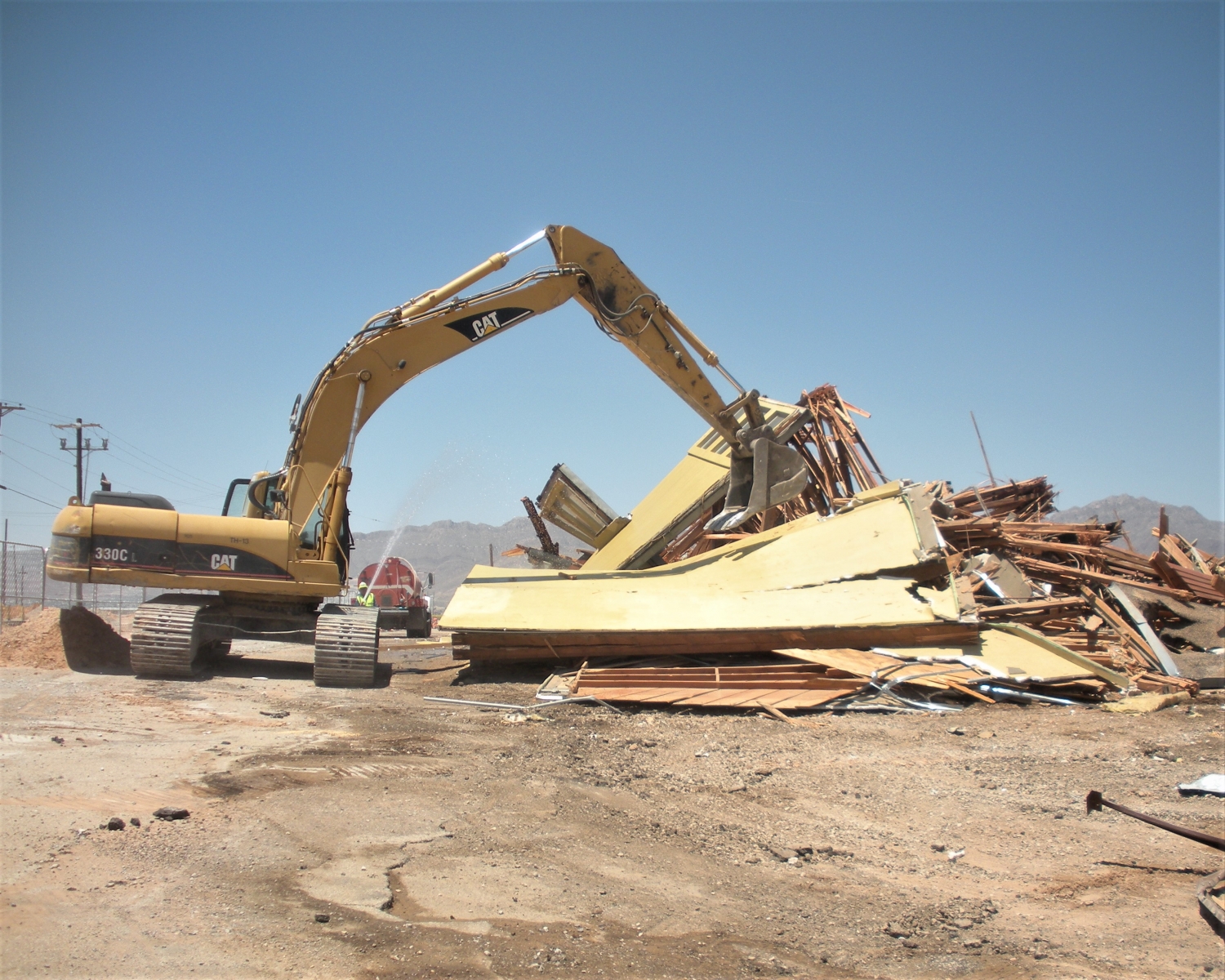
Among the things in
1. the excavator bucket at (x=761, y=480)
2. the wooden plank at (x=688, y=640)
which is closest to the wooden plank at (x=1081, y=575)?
the excavator bucket at (x=761, y=480)

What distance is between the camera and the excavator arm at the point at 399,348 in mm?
10188

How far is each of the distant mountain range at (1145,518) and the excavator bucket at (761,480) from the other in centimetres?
7800

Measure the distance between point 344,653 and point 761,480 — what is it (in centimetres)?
628

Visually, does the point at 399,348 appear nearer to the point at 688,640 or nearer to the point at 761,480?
the point at 688,640

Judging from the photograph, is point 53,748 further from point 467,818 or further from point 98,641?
point 98,641

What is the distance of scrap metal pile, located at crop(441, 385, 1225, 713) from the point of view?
326 inches

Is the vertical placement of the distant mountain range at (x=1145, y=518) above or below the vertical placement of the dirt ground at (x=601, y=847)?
above

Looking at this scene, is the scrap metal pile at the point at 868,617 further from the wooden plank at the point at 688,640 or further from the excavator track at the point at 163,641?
the excavator track at the point at 163,641

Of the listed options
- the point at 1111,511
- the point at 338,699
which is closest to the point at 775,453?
the point at 338,699

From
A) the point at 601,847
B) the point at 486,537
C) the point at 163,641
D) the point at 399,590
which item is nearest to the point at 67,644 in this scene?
the point at 163,641

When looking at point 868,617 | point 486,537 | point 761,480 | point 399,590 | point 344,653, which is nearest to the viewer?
point 868,617

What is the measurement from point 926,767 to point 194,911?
477 cm

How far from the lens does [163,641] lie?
9.42 meters

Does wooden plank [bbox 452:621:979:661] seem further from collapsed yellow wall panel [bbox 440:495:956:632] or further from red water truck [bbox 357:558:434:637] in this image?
red water truck [bbox 357:558:434:637]
